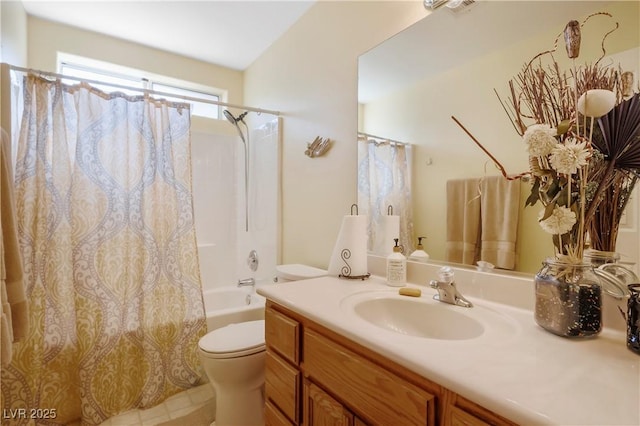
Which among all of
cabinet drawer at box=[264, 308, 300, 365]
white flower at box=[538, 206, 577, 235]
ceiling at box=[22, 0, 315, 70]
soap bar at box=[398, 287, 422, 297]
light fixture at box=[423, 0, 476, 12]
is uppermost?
ceiling at box=[22, 0, 315, 70]

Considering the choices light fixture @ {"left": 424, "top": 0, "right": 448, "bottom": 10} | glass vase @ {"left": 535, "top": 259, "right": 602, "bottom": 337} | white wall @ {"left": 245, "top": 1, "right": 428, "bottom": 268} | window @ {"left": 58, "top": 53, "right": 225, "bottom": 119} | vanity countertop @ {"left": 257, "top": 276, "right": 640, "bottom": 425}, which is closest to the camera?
vanity countertop @ {"left": 257, "top": 276, "right": 640, "bottom": 425}

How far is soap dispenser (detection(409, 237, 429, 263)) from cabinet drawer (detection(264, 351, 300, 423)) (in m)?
0.68

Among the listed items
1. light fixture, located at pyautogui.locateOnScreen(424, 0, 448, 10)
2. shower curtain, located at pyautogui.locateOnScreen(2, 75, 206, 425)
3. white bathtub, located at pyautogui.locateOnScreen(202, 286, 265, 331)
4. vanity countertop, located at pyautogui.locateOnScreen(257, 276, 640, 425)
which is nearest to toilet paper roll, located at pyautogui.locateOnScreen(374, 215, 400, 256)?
vanity countertop, located at pyautogui.locateOnScreen(257, 276, 640, 425)

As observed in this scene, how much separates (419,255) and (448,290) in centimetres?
30

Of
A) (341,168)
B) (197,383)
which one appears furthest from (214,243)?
(341,168)

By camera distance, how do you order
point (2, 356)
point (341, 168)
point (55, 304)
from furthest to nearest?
point (341, 168) → point (55, 304) → point (2, 356)

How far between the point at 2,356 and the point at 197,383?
1.10 meters

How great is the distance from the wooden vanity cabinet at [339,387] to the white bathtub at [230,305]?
36.5 inches

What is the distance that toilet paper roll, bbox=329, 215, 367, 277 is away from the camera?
1377mm

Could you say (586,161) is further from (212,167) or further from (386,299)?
(212,167)

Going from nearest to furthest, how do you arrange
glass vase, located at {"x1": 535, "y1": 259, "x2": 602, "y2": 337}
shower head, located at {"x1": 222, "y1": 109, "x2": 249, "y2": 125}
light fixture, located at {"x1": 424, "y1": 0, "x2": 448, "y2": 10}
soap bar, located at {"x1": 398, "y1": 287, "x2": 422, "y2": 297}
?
glass vase, located at {"x1": 535, "y1": 259, "x2": 602, "y2": 337} → soap bar, located at {"x1": 398, "y1": 287, "x2": 422, "y2": 297} → light fixture, located at {"x1": 424, "y1": 0, "x2": 448, "y2": 10} → shower head, located at {"x1": 222, "y1": 109, "x2": 249, "y2": 125}

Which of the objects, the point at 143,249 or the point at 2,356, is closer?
the point at 2,356

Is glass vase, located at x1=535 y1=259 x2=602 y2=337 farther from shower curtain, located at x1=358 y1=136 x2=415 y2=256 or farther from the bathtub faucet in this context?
the bathtub faucet

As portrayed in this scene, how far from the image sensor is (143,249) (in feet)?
5.90
